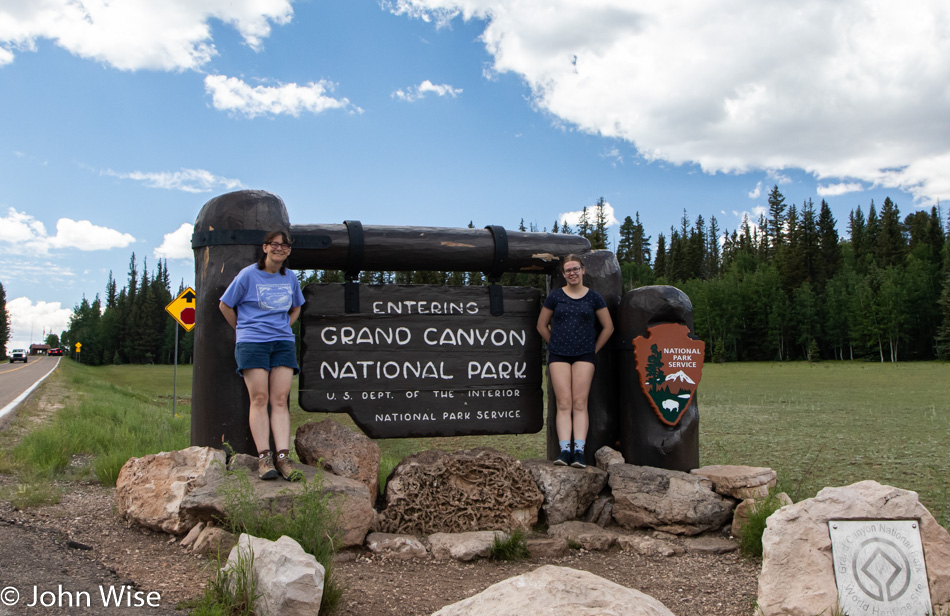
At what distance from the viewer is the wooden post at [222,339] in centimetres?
545

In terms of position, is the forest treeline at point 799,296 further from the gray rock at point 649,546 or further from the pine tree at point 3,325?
the gray rock at point 649,546

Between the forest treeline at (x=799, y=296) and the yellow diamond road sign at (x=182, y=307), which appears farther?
the forest treeline at (x=799, y=296)

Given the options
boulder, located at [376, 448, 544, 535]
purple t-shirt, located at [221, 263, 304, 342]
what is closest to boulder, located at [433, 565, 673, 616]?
boulder, located at [376, 448, 544, 535]

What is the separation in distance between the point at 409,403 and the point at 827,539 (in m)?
3.30

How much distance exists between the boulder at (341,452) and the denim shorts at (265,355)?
0.67m

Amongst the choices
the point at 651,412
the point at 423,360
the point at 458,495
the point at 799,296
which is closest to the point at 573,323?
the point at 651,412

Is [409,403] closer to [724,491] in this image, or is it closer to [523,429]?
[523,429]

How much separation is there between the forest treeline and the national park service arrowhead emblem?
145 ft

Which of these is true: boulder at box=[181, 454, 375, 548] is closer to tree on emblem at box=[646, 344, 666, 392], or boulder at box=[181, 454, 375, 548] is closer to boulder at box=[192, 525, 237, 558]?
boulder at box=[192, 525, 237, 558]

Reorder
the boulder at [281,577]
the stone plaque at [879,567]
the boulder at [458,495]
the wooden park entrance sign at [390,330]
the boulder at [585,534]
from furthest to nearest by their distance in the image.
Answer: the wooden park entrance sign at [390,330] < the boulder at [458,495] < the boulder at [585,534] < the stone plaque at [879,567] < the boulder at [281,577]

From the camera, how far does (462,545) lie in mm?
4785

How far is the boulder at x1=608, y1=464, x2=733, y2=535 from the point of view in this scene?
5.35 meters

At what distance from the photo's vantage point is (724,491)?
5.52 m

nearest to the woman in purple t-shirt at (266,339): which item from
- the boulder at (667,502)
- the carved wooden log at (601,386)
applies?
the carved wooden log at (601,386)
